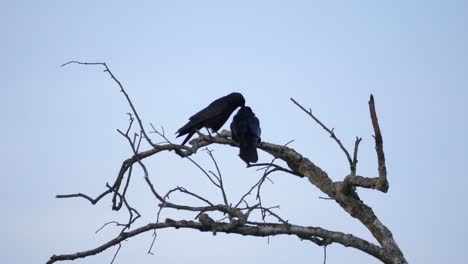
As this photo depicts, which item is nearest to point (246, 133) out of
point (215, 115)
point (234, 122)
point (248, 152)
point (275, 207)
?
point (248, 152)

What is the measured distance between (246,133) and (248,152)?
1.24 feet

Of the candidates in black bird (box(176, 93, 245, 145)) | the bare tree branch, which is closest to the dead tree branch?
the bare tree branch

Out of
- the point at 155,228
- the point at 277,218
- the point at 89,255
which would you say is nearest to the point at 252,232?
the point at 277,218

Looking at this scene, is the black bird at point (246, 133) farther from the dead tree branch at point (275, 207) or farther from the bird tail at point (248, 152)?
the dead tree branch at point (275, 207)

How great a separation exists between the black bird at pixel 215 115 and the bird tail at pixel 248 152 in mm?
815

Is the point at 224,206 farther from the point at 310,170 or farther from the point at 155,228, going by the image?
the point at 310,170

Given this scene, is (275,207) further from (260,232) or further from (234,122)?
(234,122)

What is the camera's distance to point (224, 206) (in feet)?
11.0

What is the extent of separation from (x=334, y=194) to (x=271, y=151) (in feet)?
2.00

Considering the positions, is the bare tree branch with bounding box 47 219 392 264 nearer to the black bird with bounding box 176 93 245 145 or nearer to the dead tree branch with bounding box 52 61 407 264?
the dead tree branch with bounding box 52 61 407 264

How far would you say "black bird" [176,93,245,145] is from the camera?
6893mm

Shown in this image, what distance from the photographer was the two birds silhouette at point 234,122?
19.6 feet

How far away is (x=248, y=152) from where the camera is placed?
590 centimetres

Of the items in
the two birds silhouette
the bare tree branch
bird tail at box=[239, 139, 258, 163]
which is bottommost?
the bare tree branch
